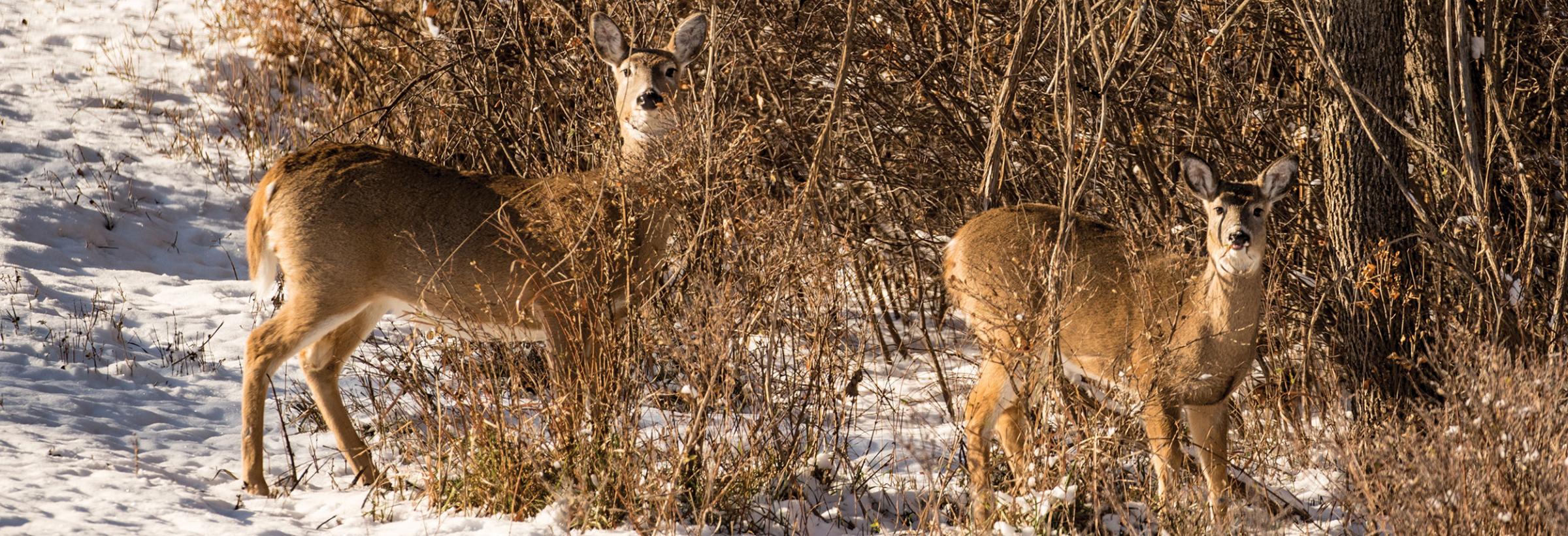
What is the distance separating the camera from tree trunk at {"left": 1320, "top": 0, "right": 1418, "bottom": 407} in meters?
5.87

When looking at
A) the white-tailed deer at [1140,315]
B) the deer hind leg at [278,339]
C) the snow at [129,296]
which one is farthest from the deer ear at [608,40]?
the snow at [129,296]

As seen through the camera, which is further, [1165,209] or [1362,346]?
[1165,209]

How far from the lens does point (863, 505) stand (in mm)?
5555

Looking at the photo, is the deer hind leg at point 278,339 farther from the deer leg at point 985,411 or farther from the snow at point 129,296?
the deer leg at point 985,411

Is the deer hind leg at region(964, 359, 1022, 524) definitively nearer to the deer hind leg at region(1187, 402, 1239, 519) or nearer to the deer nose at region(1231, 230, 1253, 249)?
the deer hind leg at region(1187, 402, 1239, 519)

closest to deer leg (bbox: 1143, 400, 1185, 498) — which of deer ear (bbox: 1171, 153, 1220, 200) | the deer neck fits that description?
the deer neck

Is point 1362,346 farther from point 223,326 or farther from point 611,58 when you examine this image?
point 223,326

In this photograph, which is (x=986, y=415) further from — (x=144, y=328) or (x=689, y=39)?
(x=144, y=328)

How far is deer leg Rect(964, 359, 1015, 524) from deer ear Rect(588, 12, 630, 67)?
6.71ft

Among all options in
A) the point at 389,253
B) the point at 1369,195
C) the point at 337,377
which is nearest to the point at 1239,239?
the point at 1369,195

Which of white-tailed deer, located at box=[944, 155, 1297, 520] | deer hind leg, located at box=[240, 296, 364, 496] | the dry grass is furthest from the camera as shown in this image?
deer hind leg, located at box=[240, 296, 364, 496]

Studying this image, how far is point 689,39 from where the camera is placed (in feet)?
20.9

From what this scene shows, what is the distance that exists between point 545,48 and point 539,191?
7.14 feet

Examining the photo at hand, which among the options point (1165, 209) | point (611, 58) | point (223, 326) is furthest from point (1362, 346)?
point (223, 326)
